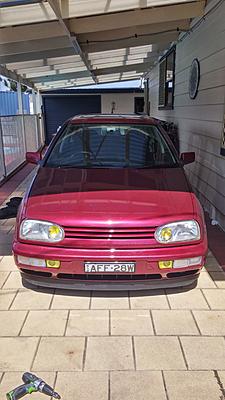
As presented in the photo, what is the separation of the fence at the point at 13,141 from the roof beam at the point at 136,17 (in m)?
2.65

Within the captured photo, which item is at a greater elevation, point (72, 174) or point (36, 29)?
point (36, 29)

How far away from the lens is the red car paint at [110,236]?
9.30 feet

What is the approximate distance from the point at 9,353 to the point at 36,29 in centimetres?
506

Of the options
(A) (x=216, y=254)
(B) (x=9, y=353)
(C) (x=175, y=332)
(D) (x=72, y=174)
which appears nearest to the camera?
(B) (x=9, y=353)

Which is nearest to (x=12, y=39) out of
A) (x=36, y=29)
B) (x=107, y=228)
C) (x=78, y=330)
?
(x=36, y=29)

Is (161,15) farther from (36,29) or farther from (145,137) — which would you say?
(145,137)

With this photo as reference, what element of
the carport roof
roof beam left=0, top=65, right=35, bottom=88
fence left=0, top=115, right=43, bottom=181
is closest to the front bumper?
the carport roof

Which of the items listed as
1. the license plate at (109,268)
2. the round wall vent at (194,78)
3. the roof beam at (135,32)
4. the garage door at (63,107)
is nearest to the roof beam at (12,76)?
the roof beam at (135,32)

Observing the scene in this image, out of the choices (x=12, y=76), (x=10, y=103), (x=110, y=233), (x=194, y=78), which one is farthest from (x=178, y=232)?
(x=10, y=103)

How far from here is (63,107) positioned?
1872cm

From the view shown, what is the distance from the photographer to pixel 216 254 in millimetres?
4086

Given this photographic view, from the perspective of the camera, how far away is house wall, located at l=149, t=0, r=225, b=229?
5.00 m

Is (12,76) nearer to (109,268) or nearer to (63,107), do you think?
(109,268)

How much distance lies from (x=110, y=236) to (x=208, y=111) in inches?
139
